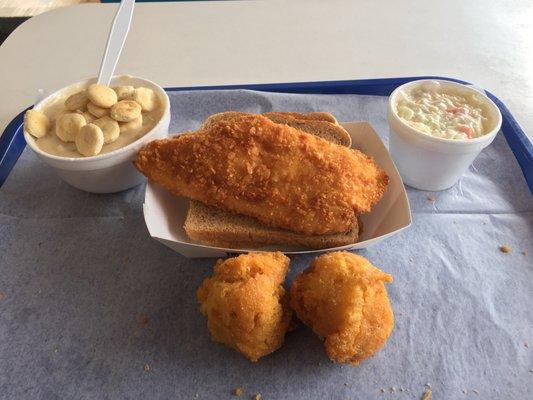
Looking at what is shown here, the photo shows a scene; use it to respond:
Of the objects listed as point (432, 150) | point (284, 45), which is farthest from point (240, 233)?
point (284, 45)

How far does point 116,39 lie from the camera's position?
1300 mm

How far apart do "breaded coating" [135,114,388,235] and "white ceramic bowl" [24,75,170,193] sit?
57mm

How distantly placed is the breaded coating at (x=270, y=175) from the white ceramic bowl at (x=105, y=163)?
0.19 feet

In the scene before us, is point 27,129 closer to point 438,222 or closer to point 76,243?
point 76,243

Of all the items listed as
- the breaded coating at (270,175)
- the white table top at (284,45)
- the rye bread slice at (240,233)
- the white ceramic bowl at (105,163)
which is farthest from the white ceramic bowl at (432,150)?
the white ceramic bowl at (105,163)

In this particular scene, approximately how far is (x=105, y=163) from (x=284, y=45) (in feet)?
3.32

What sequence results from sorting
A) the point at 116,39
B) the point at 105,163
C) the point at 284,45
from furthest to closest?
the point at 284,45
the point at 116,39
the point at 105,163

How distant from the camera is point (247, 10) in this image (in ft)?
6.57

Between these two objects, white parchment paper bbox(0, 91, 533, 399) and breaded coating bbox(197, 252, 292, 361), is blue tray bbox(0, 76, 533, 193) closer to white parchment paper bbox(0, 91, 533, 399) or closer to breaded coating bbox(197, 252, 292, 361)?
white parchment paper bbox(0, 91, 533, 399)

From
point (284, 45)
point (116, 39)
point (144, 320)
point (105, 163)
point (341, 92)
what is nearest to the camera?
point (144, 320)

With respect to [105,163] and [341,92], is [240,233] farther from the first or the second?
[341,92]

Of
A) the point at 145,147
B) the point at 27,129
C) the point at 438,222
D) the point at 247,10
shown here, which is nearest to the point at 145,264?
the point at 145,147

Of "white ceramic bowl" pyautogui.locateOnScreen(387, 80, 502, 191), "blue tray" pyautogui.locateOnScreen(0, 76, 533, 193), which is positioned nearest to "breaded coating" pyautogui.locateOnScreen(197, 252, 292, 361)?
"white ceramic bowl" pyautogui.locateOnScreen(387, 80, 502, 191)

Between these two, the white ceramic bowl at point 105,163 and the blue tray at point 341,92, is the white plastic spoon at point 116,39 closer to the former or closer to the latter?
the white ceramic bowl at point 105,163
